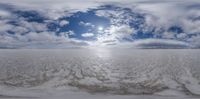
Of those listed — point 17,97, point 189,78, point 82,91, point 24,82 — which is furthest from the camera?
point 189,78

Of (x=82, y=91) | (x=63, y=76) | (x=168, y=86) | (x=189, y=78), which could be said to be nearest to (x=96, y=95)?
(x=82, y=91)

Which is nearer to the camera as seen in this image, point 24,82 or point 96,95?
point 96,95

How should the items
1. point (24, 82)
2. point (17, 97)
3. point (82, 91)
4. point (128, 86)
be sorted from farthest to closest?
point (24, 82) < point (128, 86) < point (82, 91) < point (17, 97)

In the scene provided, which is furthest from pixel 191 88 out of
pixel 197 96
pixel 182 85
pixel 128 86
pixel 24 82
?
pixel 24 82

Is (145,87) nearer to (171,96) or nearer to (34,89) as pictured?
(171,96)

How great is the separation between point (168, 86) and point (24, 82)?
17.5 meters

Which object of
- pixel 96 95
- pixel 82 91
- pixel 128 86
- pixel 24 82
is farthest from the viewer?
pixel 24 82

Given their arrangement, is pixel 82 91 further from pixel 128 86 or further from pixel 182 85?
pixel 182 85

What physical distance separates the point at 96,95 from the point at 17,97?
25.0ft

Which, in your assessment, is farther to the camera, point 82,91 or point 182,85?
point 182,85

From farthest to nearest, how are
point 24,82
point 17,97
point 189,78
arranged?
point 189,78 < point 24,82 < point 17,97

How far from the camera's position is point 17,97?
96.1ft

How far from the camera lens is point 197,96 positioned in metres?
30.3

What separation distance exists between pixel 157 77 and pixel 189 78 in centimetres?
428
